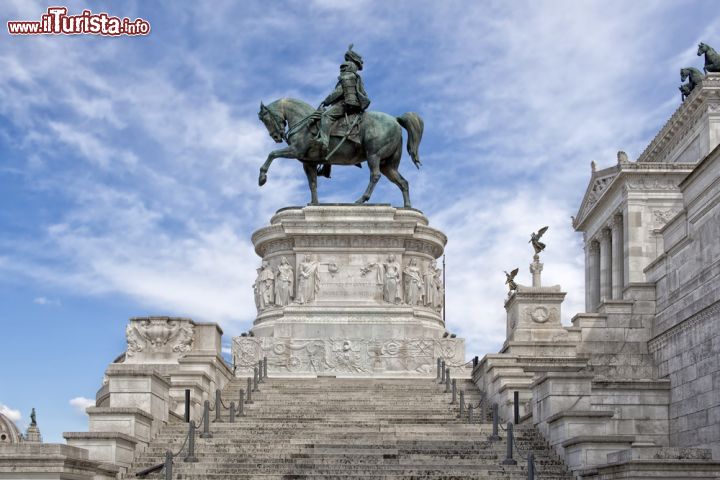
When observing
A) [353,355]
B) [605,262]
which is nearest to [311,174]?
[353,355]

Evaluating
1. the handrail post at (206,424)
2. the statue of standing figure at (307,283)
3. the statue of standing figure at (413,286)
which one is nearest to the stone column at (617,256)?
the statue of standing figure at (413,286)

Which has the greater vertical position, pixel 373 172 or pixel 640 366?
pixel 373 172

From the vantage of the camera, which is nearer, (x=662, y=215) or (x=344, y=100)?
(x=344, y=100)

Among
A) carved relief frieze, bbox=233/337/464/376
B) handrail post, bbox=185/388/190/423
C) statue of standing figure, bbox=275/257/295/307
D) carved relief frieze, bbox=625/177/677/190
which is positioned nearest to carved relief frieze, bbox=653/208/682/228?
carved relief frieze, bbox=625/177/677/190

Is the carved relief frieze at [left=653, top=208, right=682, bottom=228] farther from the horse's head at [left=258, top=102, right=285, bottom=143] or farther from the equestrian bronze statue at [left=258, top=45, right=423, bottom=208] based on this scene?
the horse's head at [left=258, top=102, right=285, bottom=143]

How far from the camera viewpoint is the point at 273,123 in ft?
137

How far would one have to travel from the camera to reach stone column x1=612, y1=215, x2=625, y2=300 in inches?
2616

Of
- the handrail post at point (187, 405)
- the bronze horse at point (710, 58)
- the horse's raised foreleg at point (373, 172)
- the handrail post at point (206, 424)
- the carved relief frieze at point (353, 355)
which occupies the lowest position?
the handrail post at point (206, 424)

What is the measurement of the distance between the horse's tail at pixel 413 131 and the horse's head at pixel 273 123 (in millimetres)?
4710

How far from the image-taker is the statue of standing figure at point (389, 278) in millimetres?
39094

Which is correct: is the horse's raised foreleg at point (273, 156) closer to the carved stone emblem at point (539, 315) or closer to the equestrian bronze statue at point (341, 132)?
the equestrian bronze statue at point (341, 132)

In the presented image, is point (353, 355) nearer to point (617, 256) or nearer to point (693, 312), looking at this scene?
point (693, 312)

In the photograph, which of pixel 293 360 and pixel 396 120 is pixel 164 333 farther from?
pixel 396 120

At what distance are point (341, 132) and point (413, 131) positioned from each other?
3.11m
